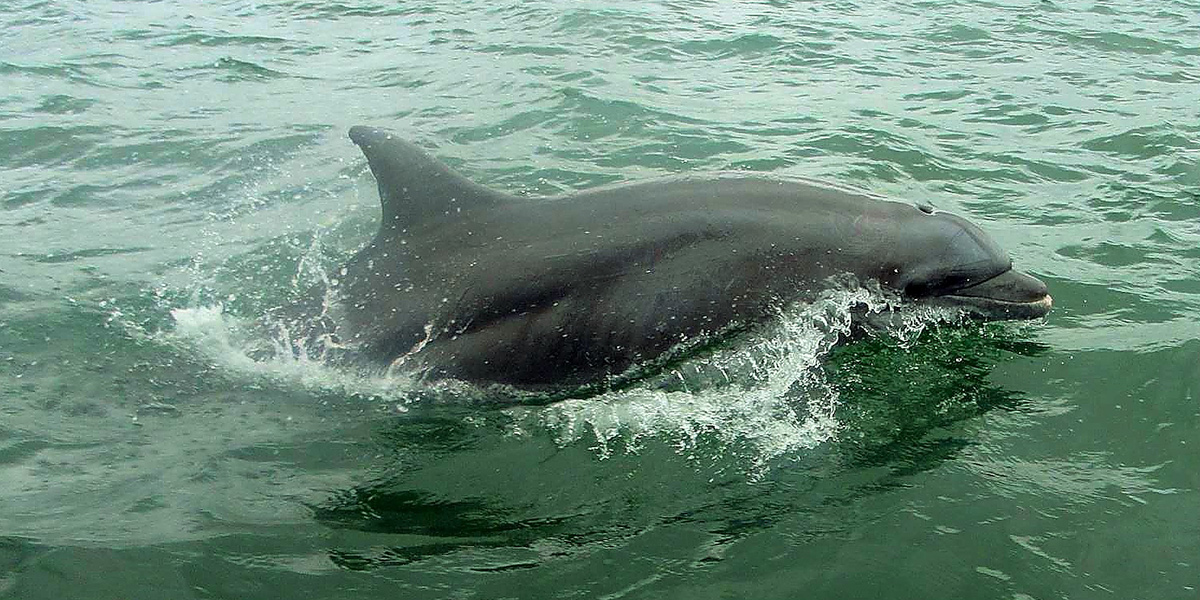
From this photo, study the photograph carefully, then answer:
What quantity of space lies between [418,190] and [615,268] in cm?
166

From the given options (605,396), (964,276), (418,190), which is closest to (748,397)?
(605,396)

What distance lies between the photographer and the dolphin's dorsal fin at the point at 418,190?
8070 mm

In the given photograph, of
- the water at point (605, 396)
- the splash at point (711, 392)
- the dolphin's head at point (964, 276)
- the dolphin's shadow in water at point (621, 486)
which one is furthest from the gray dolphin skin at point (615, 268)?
the dolphin's shadow in water at point (621, 486)

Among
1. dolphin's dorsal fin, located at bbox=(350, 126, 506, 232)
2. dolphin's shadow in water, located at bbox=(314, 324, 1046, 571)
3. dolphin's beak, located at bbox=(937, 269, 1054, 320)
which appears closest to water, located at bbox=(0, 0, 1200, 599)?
dolphin's shadow in water, located at bbox=(314, 324, 1046, 571)

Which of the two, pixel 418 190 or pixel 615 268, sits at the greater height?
pixel 418 190

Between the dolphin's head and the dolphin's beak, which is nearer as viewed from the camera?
the dolphin's head

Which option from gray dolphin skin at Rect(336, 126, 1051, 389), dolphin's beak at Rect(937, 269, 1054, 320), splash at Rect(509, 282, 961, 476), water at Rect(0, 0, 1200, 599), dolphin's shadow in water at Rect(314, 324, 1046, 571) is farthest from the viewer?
dolphin's beak at Rect(937, 269, 1054, 320)

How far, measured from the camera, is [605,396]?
7777 millimetres

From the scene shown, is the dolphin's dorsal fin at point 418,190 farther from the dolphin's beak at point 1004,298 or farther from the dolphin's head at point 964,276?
the dolphin's beak at point 1004,298

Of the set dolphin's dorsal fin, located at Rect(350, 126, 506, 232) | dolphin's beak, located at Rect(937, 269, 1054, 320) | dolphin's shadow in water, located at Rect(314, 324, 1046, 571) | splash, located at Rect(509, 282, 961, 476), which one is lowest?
dolphin's shadow in water, located at Rect(314, 324, 1046, 571)

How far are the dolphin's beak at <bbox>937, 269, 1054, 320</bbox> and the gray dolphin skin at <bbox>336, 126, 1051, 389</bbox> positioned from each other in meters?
0.01

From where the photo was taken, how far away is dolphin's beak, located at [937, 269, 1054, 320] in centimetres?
815

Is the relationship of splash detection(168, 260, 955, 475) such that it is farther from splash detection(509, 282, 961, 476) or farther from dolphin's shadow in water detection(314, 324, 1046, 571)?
dolphin's shadow in water detection(314, 324, 1046, 571)

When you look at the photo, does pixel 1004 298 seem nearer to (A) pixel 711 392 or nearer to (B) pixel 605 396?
(A) pixel 711 392
